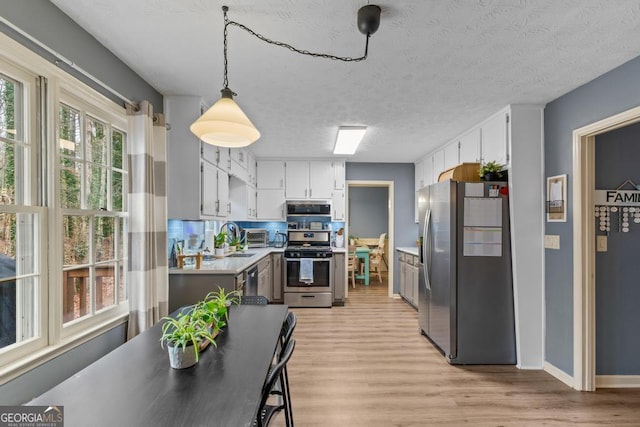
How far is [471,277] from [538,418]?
3.83 feet

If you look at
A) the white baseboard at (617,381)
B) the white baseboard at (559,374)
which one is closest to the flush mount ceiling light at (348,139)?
the white baseboard at (559,374)

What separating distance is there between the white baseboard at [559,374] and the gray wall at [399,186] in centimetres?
287

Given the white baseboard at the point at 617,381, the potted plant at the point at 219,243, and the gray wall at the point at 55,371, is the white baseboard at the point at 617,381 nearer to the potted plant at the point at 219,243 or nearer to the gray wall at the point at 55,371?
the gray wall at the point at 55,371

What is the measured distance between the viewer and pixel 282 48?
6.52 feet

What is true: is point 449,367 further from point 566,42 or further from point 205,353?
point 566,42

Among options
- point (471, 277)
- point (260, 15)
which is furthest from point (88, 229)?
point (471, 277)

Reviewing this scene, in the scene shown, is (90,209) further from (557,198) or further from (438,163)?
(438,163)

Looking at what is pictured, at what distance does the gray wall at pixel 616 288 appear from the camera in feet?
8.59

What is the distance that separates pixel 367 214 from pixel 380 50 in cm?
659

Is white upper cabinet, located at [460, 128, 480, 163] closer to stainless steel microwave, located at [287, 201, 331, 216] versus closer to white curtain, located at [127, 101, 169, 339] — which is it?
stainless steel microwave, located at [287, 201, 331, 216]

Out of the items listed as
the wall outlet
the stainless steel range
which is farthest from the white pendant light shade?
the stainless steel range

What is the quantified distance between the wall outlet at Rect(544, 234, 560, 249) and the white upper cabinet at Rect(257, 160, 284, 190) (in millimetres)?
3804

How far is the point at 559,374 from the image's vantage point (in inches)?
109

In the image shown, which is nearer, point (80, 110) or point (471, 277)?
point (80, 110)
